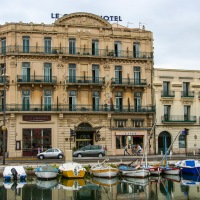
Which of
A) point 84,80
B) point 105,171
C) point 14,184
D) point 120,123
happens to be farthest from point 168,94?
point 14,184

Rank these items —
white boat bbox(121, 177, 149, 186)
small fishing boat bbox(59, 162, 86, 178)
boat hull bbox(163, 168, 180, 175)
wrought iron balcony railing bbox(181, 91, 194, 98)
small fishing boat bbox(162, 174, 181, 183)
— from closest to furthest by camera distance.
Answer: white boat bbox(121, 177, 149, 186)
small fishing boat bbox(59, 162, 86, 178)
small fishing boat bbox(162, 174, 181, 183)
boat hull bbox(163, 168, 180, 175)
wrought iron balcony railing bbox(181, 91, 194, 98)

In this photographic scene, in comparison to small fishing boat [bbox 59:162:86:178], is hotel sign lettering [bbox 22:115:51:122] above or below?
above

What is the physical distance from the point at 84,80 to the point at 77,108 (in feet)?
14.3

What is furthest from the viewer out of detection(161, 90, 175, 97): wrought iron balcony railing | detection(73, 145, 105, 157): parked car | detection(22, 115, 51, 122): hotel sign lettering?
detection(161, 90, 175, 97): wrought iron balcony railing

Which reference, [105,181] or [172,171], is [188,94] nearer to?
[172,171]

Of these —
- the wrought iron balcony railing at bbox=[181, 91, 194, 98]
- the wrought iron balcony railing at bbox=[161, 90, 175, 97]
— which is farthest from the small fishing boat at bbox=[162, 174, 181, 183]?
the wrought iron balcony railing at bbox=[181, 91, 194, 98]

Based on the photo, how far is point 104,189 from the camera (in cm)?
3669

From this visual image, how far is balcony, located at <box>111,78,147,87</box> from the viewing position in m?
65.2

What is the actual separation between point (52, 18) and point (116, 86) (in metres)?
14.2

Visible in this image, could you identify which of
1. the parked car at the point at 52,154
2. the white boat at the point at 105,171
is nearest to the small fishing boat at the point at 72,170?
the white boat at the point at 105,171

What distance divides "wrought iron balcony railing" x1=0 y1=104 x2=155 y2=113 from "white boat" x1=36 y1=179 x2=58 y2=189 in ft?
70.5

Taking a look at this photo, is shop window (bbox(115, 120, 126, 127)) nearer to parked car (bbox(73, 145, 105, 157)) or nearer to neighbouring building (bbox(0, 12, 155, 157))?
neighbouring building (bbox(0, 12, 155, 157))

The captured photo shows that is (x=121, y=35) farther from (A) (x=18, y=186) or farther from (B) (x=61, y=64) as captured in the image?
(A) (x=18, y=186)

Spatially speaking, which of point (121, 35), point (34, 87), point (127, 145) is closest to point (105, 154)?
point (127, 145)
